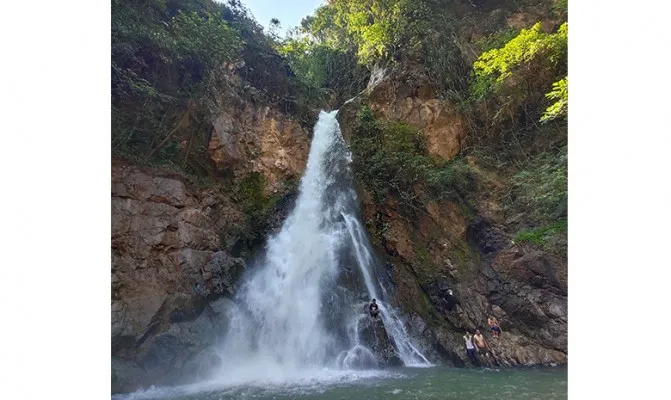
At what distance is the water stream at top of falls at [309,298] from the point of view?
785 cm

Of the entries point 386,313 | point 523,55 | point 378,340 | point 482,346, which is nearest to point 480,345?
point 482,346

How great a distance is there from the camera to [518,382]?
657 cm

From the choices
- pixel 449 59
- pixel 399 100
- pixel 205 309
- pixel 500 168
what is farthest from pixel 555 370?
pixel 449 59

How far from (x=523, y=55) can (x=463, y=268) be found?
19.7 ft

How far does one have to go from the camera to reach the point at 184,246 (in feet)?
27.5

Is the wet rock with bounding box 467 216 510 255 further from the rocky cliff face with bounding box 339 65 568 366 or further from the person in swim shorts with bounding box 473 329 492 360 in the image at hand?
the person in swim shorts with bounding box 473 329 492 360

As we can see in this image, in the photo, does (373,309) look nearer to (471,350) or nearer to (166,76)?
(471,350)

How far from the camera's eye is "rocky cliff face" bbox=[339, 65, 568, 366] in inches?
327

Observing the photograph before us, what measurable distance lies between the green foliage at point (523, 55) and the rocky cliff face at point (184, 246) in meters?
6.81

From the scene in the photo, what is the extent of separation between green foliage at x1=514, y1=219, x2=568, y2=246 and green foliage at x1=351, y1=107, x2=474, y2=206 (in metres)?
1.94

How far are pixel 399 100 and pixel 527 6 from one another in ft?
18.4

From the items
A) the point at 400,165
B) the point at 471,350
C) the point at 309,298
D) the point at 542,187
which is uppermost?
the point at 400,165

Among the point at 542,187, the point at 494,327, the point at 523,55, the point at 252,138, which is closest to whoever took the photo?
the point at 494,327

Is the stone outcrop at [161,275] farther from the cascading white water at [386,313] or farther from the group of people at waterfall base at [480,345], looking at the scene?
the group of people at waterfall base at [480,345]
